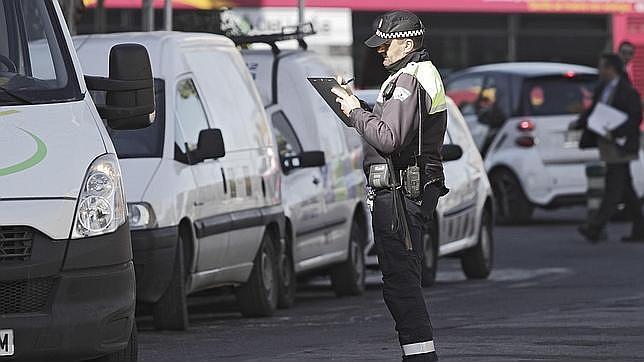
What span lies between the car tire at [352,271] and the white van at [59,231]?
643cm

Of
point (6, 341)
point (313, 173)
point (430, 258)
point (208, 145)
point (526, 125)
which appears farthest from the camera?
point (526, 125)

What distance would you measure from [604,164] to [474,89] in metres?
2.69

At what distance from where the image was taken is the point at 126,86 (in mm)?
8586

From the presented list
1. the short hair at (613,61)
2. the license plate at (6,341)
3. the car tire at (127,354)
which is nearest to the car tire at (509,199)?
the short hair at (613,61)

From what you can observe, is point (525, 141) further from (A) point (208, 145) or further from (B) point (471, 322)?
(A) point (208, 145)

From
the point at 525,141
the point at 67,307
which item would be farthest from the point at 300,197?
the point at 525,141

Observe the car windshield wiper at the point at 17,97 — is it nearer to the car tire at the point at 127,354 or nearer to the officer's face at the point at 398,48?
the car tire at the point at 127,354

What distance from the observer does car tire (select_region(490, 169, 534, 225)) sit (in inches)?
902

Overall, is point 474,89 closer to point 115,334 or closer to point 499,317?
point 499,317

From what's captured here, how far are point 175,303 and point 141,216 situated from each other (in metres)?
0.71

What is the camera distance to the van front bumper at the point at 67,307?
7.47m

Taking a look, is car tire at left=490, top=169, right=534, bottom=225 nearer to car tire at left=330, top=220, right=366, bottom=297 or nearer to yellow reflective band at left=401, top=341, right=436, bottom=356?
car tire at left=330, top=220, right=366, bottom=297

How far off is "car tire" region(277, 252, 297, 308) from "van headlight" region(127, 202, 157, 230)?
8.19 feet

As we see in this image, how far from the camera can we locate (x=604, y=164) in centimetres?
2116
